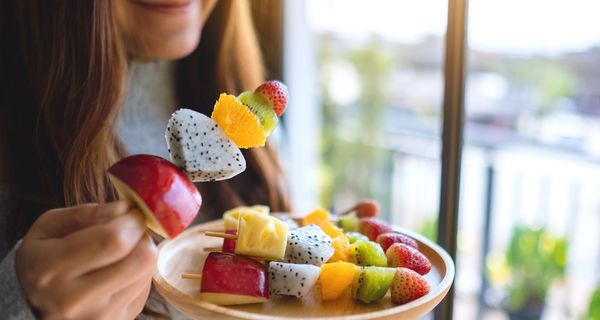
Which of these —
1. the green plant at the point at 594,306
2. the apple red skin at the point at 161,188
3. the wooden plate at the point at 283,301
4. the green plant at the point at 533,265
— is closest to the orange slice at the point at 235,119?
the apple red skin at the point at 161,188

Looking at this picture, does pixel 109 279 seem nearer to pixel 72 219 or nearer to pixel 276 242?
pixel 72 219

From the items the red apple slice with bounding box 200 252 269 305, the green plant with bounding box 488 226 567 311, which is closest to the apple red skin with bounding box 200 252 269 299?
the red apple slice with bounding box 200 252 269 305

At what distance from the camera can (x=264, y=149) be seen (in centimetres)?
135

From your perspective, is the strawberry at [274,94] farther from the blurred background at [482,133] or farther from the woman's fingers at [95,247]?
the blurred background at [482,133]

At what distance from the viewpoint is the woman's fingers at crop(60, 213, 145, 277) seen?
0.62m

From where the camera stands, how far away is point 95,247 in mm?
619

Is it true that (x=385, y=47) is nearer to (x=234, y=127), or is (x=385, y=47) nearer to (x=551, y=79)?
(x=551, y=79)

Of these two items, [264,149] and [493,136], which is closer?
[264,149]

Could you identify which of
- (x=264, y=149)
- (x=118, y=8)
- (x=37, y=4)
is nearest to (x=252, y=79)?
(x=264, y=149)

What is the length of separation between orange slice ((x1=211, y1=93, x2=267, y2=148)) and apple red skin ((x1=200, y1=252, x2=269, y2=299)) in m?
0.17

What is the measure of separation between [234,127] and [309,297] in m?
0.28

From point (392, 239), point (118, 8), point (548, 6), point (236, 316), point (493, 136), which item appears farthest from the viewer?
point (493, 136)

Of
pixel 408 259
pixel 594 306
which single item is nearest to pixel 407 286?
pixel 408 259

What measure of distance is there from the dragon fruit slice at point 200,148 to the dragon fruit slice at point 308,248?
16cm
